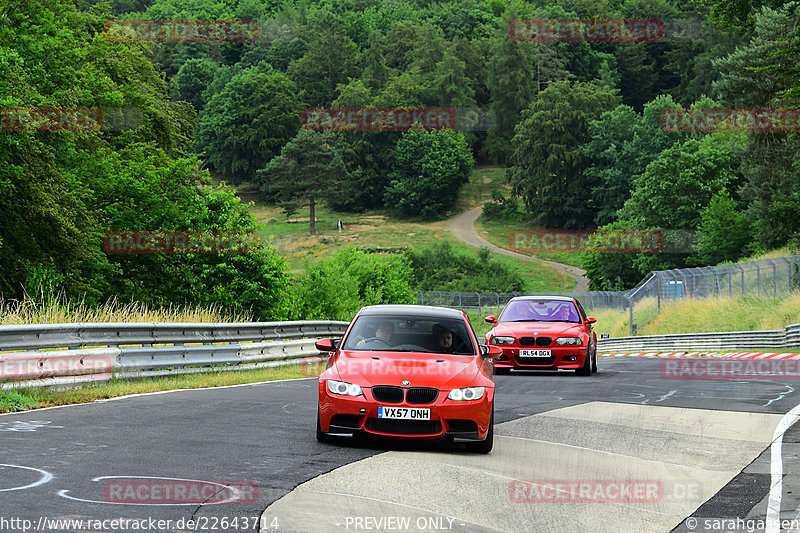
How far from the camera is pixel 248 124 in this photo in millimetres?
149875

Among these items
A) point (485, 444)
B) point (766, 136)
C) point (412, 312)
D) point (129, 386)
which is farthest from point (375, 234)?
point (485, 444)

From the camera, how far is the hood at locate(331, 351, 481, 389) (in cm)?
971

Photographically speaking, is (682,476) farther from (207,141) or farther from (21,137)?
(207,141)

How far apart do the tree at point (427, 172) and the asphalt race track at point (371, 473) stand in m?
122

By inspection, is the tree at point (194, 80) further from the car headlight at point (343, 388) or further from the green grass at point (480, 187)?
the car headlight at point (343, 388)

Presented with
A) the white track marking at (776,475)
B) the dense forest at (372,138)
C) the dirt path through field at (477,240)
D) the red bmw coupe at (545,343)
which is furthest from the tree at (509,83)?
the white track marking at (776,475)

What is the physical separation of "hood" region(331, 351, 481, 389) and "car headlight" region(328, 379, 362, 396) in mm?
46

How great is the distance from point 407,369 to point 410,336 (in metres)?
1.07

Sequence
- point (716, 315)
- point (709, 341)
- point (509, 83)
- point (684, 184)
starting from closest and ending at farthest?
1. point (709, 341)
2. point (716, 315)
3. point (684, 184)
4. point (509, 83)

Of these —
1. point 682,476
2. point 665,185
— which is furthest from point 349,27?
point 682,476

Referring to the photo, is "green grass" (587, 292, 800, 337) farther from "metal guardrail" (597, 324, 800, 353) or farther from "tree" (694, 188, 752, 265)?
"tree" (694, 188, 752, 265)

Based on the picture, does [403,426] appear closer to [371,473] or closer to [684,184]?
[371,473]

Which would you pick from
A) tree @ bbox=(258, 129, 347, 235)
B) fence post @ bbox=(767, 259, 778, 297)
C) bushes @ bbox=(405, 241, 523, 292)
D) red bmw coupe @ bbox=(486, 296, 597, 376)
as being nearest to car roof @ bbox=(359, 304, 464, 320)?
red bmw coupe @ bbox=(486, 296, 597, 376)

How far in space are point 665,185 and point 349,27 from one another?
11198cm
